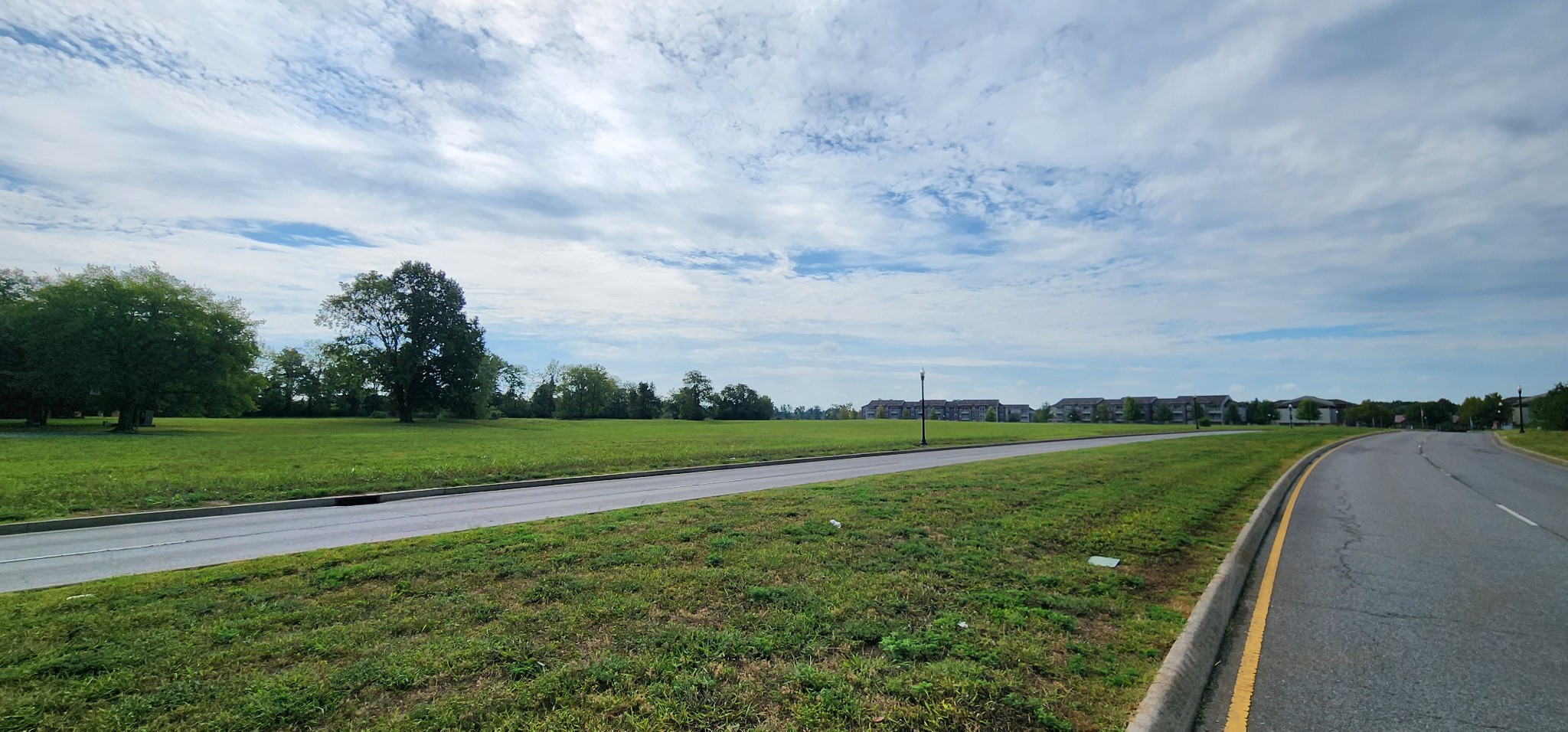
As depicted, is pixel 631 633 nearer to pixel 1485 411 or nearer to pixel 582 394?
pixel 582 394

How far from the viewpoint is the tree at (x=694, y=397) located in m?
→ 121

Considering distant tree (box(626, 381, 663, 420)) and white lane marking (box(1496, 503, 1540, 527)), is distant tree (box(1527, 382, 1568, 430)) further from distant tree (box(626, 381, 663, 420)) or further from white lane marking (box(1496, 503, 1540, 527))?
distant tree (box(626, 381, 663, 420))

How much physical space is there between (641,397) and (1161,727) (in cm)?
12426

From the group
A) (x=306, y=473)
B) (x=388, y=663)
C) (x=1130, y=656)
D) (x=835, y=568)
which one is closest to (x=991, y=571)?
(x=835, y=568)

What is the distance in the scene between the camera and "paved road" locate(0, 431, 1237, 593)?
7620mm

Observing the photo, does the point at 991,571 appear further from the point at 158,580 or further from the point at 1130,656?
the point at 158,580

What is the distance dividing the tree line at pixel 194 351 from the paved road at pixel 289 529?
43.8 meters

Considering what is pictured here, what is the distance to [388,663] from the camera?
4184mm

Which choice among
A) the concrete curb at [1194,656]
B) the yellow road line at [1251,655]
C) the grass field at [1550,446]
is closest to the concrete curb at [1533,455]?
the grass field at [1550,446]

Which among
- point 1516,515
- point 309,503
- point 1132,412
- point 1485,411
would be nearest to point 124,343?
point 309,503

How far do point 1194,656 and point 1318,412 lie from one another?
16961cm

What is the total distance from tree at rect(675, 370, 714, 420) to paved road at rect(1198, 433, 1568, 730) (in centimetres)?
11045

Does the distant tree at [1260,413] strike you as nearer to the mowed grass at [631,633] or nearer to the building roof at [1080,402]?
the building roof at [1080,402]

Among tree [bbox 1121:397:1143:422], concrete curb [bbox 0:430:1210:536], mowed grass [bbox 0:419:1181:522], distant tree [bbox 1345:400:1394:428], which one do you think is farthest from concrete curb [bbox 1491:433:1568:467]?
distant tree [bbox 1345:400:1394:428]
